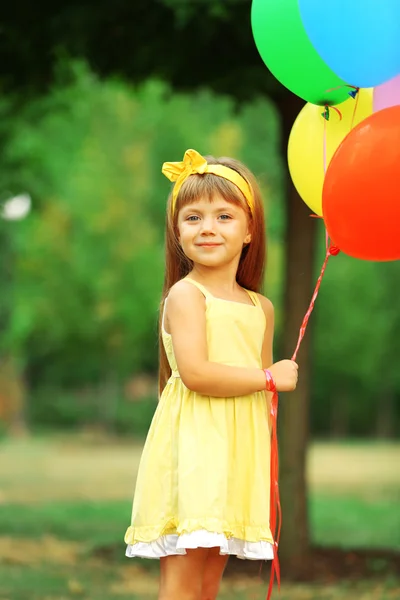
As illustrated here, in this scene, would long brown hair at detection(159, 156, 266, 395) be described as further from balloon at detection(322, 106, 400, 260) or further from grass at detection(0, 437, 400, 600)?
grass at detection(0, 437, 400, 600)

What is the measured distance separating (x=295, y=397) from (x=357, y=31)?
342 cm

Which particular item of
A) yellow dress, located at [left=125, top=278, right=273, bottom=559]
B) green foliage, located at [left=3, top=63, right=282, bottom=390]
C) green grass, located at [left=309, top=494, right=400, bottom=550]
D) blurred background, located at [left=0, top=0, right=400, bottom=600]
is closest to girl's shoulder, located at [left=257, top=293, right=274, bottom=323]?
yellow dress, located at [left=125, top=278, right=273, bottom=559]

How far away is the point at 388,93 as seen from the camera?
345cm

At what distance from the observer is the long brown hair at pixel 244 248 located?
3139 millimetres

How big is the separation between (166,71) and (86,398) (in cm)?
1949

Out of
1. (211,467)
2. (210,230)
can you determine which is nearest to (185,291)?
(210,230)

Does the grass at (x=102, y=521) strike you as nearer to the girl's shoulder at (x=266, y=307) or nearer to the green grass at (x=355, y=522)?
the green grass at (x=355, y=522)

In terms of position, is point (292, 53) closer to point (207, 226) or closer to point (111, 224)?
point (207, 226)

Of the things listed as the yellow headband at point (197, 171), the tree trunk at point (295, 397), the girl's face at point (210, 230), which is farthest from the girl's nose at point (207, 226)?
the tree trunk at point (295, 397)

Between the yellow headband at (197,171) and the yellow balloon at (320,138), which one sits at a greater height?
the yellow balloon at (320,138)

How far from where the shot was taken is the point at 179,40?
571 cm

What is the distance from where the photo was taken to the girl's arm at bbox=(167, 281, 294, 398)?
118 inches

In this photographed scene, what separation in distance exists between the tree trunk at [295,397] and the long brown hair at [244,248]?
9.39 ft

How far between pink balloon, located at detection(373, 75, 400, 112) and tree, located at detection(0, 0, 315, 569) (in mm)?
1844
